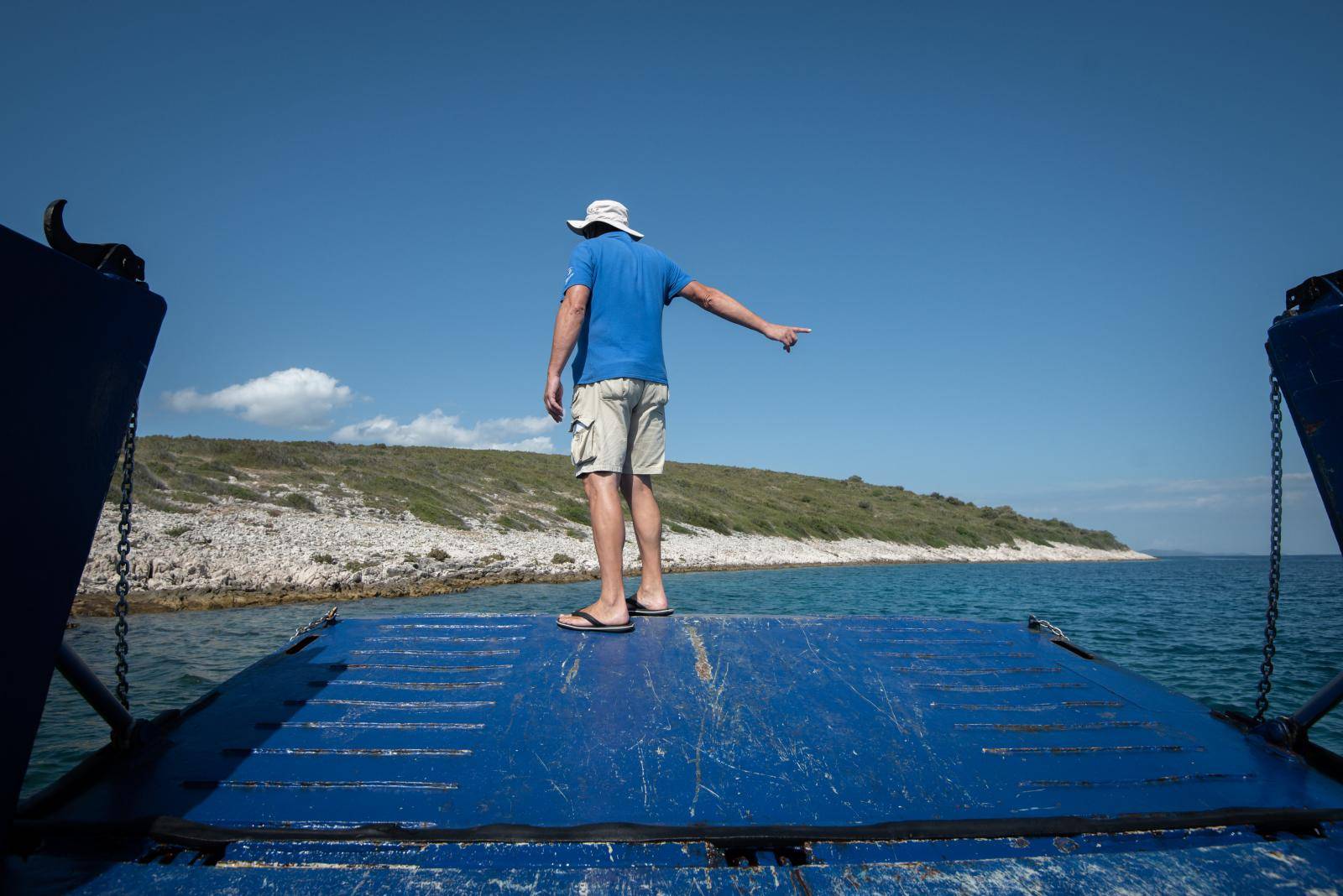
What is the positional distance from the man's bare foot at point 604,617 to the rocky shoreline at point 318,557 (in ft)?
40.0

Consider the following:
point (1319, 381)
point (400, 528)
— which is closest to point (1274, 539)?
point (1319, 381)

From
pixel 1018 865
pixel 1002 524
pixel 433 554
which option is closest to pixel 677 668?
pixel 1018 865

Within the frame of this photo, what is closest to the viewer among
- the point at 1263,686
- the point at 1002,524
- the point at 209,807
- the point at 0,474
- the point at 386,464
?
the point at 0,474

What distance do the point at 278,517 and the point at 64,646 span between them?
20967mm

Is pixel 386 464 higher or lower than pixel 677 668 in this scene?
higher

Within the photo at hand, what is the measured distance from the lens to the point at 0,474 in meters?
1.72

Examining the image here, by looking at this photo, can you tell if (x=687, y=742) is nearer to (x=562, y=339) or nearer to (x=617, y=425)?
(x=617, y=425)

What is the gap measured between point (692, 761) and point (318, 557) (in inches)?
683

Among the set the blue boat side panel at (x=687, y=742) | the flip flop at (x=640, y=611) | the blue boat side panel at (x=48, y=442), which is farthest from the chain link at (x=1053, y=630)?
the blue boat side panel at (x=48, y=442)

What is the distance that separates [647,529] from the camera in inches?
179

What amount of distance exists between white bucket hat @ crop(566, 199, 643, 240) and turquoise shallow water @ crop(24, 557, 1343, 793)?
7.84 feet

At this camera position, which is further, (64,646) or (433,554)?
(433,554)

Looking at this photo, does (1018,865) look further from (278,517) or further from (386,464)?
(386,464)

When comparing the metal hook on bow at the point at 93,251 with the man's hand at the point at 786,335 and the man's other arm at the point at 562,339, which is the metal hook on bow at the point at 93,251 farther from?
the man's hand at the point at 786,335
